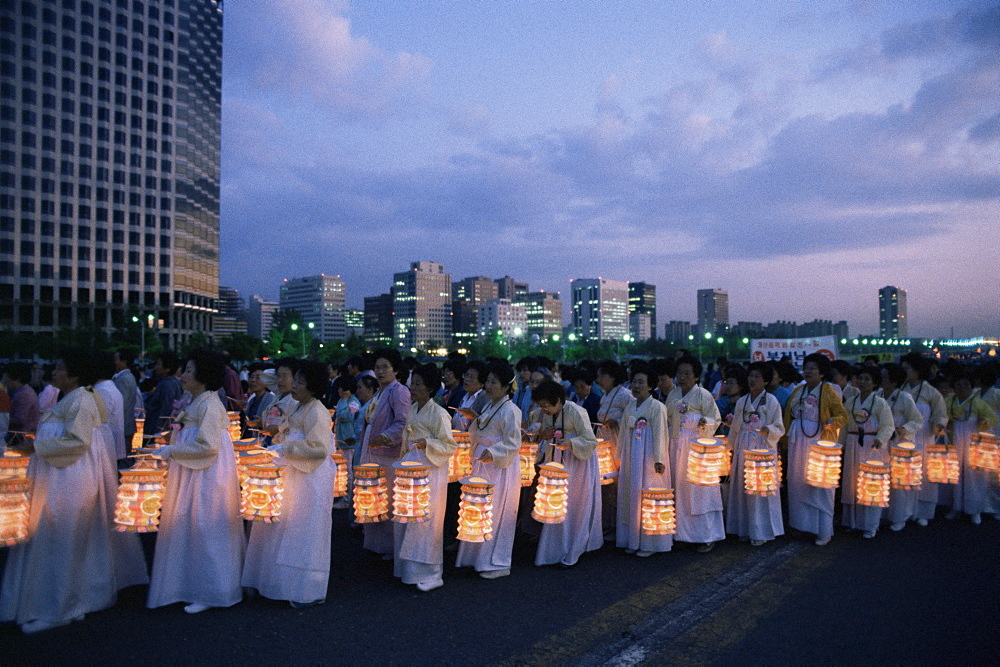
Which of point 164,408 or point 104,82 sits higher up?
point 104,82

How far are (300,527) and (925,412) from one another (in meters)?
8.40

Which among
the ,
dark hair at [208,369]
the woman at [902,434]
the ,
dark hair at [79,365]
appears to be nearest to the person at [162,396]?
the ,
    dark hair at [79,365]

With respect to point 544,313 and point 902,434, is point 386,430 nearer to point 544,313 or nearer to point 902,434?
point 902,434

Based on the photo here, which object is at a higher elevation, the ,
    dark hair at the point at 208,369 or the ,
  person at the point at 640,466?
the ,
    dark hair at the point at 208,369

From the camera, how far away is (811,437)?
751 centimetres

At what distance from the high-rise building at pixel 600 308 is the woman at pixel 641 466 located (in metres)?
159

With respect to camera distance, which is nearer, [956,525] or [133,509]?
[133,509]

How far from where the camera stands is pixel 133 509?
187 inches

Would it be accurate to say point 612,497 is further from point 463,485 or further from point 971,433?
point 971,433

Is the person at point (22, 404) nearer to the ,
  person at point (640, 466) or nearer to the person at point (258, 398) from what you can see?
the person at point (258, 398)

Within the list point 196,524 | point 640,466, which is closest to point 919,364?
point 640,466

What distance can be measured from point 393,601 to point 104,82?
3219 inches

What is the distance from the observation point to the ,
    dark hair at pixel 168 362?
9109mm

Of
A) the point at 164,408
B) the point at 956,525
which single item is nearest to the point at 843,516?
the point at 956,525
